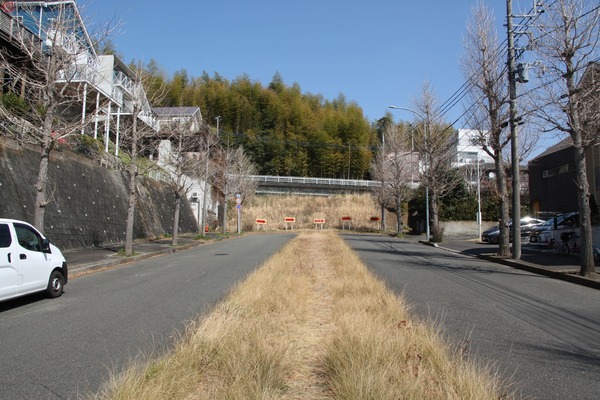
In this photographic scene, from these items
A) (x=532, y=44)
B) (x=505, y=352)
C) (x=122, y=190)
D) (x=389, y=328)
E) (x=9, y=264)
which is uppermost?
(x=532, y=44)

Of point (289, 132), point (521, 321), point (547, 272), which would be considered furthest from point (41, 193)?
point (289, 132)

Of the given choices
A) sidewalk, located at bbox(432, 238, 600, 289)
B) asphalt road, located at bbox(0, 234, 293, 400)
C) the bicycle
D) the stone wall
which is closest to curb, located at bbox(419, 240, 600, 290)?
sidewalk, located at bbox(432, 238, 600, 289)

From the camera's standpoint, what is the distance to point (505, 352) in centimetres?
558

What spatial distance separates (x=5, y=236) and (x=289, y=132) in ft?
232

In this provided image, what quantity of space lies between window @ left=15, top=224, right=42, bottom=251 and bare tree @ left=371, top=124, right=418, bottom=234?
34.9 m

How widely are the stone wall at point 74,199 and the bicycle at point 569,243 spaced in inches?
711

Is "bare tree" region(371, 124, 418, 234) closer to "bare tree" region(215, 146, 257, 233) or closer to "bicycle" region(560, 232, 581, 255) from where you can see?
"bare tree" region(215, 146, 257, 233)

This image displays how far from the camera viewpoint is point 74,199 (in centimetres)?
2045

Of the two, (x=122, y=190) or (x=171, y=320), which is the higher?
(x=122, y=190)

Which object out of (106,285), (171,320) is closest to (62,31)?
(106,285)

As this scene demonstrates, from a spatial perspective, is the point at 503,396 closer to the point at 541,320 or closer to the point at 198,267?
the point at 541,320

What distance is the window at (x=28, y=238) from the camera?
8531 millimetres

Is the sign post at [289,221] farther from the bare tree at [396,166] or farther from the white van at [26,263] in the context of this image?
the white van at [26,263]

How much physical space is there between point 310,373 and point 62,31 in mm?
13315
